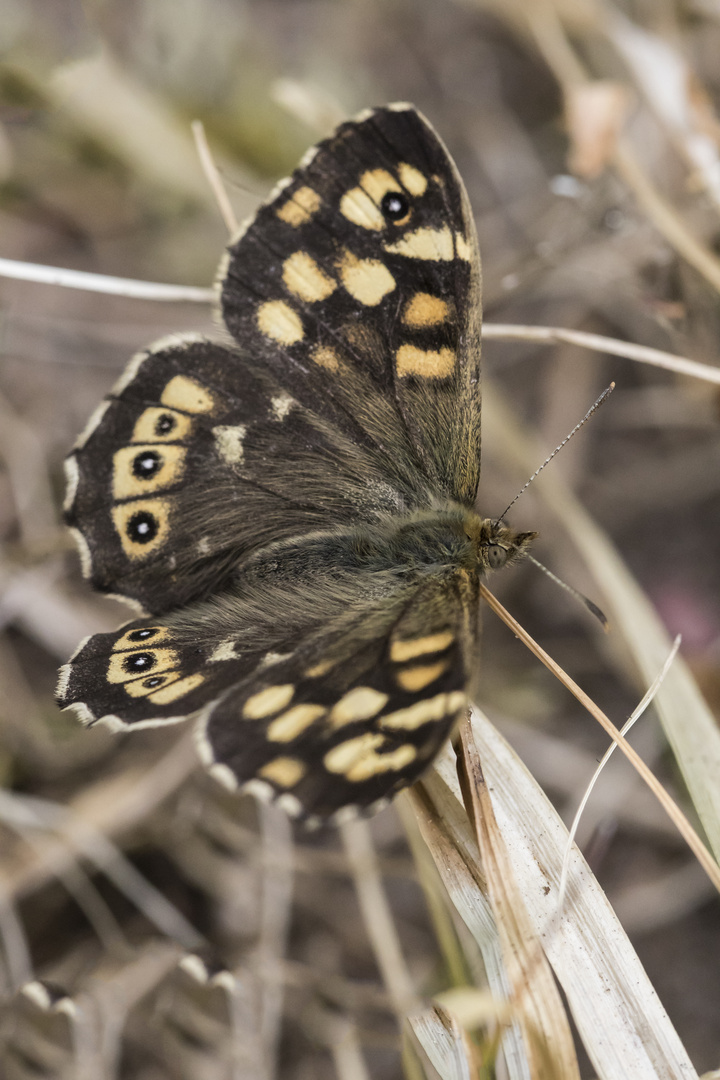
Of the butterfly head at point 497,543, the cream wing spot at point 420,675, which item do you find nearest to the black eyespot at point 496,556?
the butterfly head at point 497,543

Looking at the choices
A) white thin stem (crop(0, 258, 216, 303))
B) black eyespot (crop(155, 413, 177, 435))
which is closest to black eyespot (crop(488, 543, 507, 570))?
black eyespot (crop(155, 413, 177, 435))

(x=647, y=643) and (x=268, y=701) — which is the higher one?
(x=647, y=643)

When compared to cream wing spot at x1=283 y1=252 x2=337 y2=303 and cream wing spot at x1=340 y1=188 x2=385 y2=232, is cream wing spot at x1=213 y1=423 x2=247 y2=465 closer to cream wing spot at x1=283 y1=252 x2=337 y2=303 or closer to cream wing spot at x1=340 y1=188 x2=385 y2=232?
cream wing spot at x1=283 y1=252 x2=337 y2=303

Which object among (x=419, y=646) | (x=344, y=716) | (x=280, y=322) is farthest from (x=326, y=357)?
(x=344, y=716)

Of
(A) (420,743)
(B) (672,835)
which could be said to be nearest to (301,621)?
(A) (420,743)

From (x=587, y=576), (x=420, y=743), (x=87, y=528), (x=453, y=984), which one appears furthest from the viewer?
(x=587, y=576)

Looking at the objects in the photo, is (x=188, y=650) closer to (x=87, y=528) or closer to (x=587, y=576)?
(x=87, y=528)

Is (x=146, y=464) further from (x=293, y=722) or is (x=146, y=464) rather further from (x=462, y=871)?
(x=462, y=871)
